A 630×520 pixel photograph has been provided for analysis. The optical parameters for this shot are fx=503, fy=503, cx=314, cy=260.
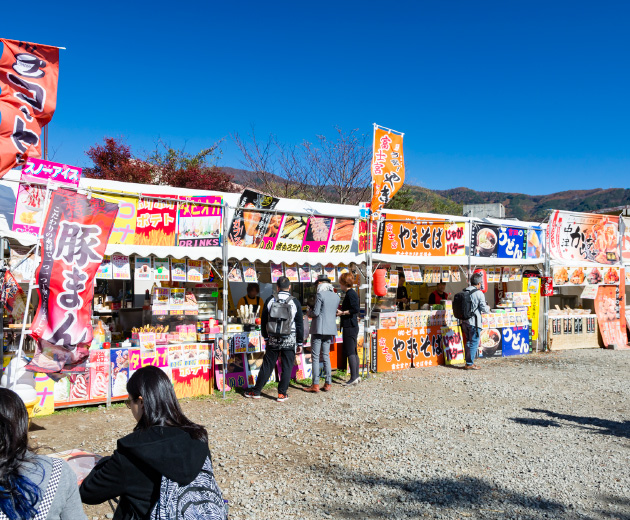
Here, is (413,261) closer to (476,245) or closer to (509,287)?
(476,245)

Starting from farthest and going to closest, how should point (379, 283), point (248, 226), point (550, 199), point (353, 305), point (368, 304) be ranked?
point (550, 199) < point (379, 283) < point (368, 304) < point (353, 305) < point (248, 226)

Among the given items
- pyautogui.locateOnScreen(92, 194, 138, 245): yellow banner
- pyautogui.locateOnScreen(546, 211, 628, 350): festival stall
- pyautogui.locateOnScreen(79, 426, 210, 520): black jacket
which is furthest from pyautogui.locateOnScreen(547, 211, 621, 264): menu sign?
pyautogui.locateOnScreen(79, 426, 210, 520): black jacket

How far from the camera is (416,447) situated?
17.7 ft

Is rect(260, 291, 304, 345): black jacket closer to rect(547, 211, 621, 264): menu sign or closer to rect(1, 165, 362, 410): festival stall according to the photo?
rect(1, 165, 362, 410): festival stall

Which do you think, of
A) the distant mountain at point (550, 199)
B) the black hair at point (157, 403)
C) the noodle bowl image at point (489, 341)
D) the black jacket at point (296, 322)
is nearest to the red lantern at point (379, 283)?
the black jacket at point (296, 322)

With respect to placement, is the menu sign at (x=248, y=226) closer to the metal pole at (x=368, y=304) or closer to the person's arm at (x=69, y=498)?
the metal pole at (x=368, y=304)

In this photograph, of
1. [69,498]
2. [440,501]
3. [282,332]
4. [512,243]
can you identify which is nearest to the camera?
[69,498]

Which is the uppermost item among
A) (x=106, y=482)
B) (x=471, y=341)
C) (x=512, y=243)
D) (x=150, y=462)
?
(x=512, y=243)

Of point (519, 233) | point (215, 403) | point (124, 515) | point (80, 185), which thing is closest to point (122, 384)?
point (215, 403)

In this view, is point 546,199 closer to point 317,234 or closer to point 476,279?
point 476,279

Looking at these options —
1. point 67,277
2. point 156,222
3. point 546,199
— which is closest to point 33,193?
point 67,277

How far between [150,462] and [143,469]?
0.08m

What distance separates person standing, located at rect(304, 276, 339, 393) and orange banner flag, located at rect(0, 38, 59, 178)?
4214mm

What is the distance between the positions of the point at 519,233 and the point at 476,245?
1.40 metres
